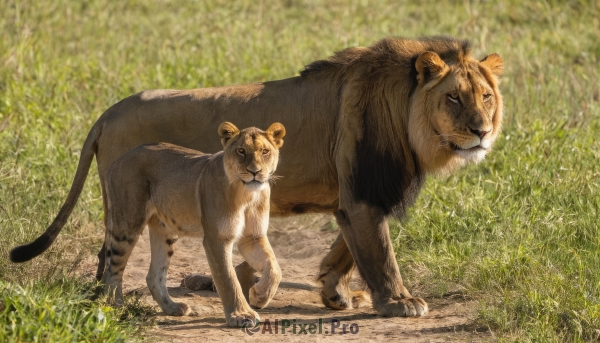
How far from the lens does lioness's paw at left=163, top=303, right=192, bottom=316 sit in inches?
216

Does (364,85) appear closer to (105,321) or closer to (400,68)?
(400,68)

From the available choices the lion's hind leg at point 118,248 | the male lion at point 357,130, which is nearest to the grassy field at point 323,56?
the lion's hind leg at point 118,248

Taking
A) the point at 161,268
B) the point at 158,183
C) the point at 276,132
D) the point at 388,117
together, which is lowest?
the point at 161,268

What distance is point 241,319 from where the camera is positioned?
197 inches

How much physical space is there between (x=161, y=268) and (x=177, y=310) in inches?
10.3

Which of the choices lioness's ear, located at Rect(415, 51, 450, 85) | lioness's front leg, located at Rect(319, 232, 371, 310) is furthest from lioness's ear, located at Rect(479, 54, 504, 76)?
lioness's front leg, located at Rect(319, 232, 371, 310)

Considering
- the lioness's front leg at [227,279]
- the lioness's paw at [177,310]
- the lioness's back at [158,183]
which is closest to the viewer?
the lioness's front leg at [227,279]

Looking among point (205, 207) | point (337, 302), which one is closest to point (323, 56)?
point (337, 302)

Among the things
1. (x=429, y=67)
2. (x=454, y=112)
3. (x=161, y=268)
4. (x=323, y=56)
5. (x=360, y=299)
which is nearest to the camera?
(x=454, y=112)

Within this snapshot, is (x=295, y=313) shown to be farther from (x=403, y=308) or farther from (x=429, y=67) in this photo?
(x=429, y=67)

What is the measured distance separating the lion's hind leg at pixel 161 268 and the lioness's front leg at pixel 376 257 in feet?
3.42

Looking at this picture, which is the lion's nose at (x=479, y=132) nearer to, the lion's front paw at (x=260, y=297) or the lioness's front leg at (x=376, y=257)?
the lioness's front leg at (x=376, y=257)

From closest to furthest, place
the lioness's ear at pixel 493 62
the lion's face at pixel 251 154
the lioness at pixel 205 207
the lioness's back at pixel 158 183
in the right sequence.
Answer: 1. the lion's face at pixel 251 154
2. the lioness at pixel 205 207
3. the lioness's back at pixel 158 183
4. the lioness's ear at pixel 493 62

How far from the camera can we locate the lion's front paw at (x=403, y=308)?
17.6ft
